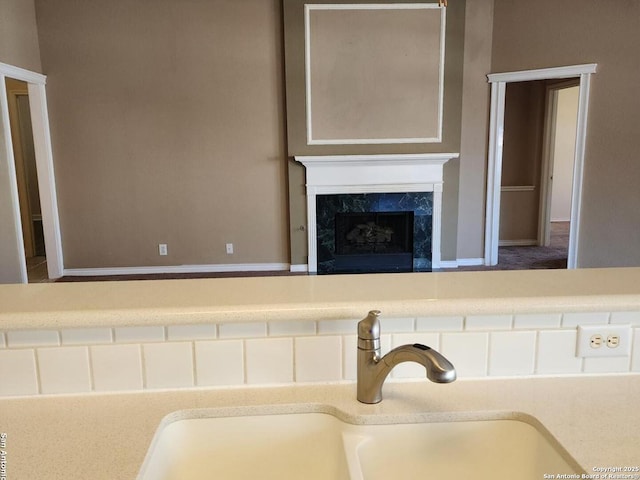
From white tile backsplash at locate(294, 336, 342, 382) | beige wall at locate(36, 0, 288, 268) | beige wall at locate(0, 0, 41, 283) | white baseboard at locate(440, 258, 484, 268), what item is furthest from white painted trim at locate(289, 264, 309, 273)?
white tile backsplash at locate(294, 336, 342, 382)

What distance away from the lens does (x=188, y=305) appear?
0.85 meters

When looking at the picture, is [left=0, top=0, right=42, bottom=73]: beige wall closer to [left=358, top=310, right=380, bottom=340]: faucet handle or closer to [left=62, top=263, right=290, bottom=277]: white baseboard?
[left=62, top=263, right=290, bottom=277]: white baseboard

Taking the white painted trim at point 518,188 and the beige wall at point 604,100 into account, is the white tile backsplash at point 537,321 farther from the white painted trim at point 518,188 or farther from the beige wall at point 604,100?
the white painted trim at point 518,188

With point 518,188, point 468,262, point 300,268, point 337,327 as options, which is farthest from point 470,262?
point 337,327

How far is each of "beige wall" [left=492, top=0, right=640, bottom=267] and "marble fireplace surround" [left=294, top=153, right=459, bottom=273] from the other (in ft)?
4.14

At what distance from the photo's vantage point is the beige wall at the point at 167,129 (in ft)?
14.9

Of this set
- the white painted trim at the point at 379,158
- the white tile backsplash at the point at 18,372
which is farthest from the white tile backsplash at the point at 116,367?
the white painted trim at the point at 379,158

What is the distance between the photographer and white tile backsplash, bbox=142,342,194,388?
0.85 m

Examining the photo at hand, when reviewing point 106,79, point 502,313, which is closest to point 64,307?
point 502,313

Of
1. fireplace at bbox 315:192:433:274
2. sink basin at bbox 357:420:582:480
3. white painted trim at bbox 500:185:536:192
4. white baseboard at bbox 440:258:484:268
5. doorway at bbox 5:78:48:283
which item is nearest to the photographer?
sink basin at bbox 357:420:582:480

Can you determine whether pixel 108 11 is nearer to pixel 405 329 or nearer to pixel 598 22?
pixel 598 22

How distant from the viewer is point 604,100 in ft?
13.5

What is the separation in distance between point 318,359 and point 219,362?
0.61ft

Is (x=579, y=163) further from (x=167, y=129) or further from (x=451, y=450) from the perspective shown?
(x=451, y=450)
